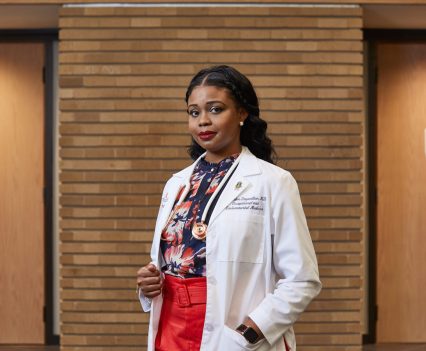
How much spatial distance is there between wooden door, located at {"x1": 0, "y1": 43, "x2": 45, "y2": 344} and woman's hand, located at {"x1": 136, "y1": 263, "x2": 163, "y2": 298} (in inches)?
158

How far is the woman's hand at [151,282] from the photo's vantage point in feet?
7.54

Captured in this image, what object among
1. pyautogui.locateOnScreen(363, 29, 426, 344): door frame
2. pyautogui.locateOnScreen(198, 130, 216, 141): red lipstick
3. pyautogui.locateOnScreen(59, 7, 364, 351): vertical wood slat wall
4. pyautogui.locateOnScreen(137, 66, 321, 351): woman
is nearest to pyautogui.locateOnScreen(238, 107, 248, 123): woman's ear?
pyautogui.locateOnScreen(137, 66, 321, 351): woman

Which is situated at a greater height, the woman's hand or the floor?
the woman's hand

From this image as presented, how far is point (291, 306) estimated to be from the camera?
2.18 m

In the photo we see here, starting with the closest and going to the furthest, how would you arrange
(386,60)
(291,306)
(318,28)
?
(291,306) < (318,28) < (386,60)

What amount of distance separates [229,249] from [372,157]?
413 centimetres

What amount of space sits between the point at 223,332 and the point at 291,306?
0.20 m

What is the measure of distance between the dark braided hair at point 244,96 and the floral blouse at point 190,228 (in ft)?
0.30

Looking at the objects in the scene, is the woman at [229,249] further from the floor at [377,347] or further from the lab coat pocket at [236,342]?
the floor at [377,347]

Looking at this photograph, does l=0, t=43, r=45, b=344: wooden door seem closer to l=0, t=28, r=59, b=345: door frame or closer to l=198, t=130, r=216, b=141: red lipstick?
l=0, t=28, r=59, b=345: door frame

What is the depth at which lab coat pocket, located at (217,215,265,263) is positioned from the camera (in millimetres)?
2193

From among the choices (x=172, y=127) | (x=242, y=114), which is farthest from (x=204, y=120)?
(x=172, y=127)

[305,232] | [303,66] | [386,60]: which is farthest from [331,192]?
[305,232]

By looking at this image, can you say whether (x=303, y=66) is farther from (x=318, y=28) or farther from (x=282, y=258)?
(x=282, y=258)
